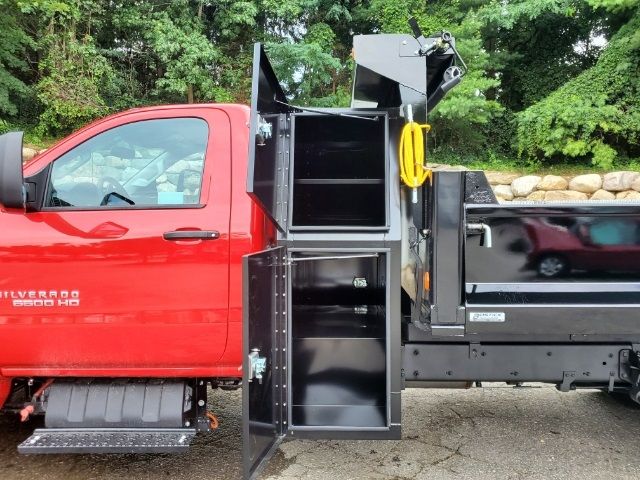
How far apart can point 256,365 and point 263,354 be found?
0.59 feet

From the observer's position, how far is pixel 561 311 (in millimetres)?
2678

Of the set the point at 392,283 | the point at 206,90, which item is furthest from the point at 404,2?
the point at 392,283

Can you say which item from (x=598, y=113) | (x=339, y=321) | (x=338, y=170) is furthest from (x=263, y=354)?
(x=598, y=113)

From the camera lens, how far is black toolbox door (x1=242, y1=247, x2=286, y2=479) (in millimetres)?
2287

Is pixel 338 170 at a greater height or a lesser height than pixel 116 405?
greater

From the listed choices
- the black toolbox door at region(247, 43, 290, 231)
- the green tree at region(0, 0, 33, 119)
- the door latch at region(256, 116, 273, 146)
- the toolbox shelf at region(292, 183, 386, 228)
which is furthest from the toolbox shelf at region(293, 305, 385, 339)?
the green tree at region(0, 0, 33, 119)

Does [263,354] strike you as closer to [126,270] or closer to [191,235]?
[191,235]

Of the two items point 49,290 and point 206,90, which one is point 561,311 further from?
point 206,90

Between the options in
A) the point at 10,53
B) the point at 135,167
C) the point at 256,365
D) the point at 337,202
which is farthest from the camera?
the point at 10,53

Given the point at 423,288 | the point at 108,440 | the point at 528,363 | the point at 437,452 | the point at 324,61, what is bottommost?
the point at 437,452

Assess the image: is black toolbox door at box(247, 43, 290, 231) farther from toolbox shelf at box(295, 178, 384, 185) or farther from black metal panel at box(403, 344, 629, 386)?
black metal panel at box(403, 344, 629, 386)

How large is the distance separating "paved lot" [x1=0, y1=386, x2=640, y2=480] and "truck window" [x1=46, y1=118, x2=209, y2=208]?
65.5 inches

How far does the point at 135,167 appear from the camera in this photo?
3020 millimetres

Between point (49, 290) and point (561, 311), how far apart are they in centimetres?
267
